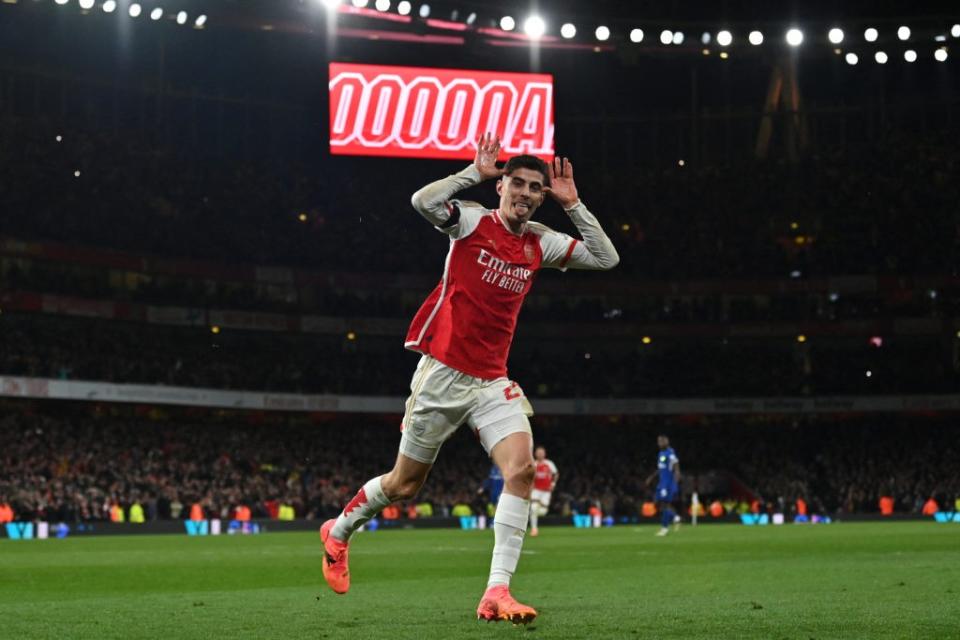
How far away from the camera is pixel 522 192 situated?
28.0 feet

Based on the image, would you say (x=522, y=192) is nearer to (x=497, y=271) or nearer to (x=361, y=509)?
(x=497, y=271)

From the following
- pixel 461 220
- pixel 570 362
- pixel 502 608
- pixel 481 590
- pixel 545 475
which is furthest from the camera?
pixel 570 362

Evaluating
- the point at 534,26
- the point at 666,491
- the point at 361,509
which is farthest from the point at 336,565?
the point at 534,26

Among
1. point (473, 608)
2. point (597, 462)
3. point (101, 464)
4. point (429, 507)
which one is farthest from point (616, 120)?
point (473, 608)

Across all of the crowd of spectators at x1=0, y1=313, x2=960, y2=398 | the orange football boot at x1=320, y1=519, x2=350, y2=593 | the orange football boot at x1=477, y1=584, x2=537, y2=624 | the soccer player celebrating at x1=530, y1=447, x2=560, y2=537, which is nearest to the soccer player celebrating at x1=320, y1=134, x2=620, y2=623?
the orange football boot at x1=477, y1=584, x2=537, y2=624

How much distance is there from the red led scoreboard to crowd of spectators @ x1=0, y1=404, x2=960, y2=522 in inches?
495

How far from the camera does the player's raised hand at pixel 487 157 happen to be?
27.8 feet

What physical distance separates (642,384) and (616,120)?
15.5 metres

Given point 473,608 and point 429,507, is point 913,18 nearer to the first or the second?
point 429,507

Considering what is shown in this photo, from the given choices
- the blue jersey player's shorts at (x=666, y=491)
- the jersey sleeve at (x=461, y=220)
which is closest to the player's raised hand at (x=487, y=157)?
the jersey sleeve at (x=461, y=220)

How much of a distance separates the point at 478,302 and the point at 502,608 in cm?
204

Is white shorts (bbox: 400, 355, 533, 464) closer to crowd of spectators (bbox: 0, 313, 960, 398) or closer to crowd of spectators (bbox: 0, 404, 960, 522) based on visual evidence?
crowd of spectators (bbox: 0, 404, 960, 522)

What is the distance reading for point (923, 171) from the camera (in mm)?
57531

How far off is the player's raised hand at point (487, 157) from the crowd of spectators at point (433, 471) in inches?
1226
